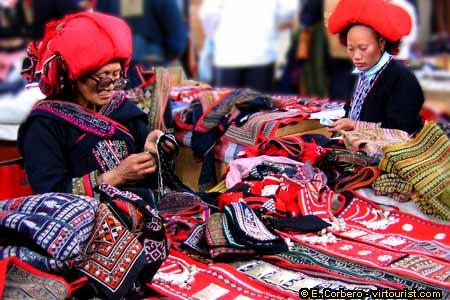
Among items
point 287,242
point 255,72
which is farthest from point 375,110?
point 255,72

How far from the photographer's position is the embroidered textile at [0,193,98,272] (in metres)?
1.73

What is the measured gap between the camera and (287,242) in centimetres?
214

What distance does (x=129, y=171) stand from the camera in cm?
233

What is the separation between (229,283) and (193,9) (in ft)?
17.4

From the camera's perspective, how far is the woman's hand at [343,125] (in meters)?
2.61

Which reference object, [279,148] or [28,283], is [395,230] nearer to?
[279,148]

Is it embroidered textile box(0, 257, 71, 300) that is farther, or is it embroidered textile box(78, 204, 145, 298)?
embroidered textile box(78, 204, 145, 298)

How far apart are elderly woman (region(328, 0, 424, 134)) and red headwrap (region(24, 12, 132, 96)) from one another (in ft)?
2.61

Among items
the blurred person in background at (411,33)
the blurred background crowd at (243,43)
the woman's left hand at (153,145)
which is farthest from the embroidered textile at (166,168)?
the blurred person in background at (411,33)

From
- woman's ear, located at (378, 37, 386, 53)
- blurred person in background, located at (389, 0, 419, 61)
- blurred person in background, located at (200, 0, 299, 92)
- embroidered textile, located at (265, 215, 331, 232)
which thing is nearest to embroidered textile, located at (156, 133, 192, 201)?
embroidered textile, located at (265, 215, 331, 232)

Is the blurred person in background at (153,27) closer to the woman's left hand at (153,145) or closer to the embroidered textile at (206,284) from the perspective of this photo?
the woman's left hand at (153,145)

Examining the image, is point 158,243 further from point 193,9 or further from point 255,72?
point 193,9

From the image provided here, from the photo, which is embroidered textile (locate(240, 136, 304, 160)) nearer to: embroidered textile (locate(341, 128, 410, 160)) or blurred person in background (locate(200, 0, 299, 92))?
embroidered textile (locate(341, 128, 410, 160))

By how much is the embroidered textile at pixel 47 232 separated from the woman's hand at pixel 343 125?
111cm
